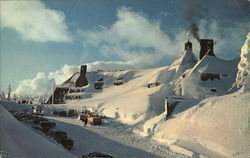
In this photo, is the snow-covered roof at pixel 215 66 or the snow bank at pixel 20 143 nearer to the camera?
the snow bank at pixel 20 143

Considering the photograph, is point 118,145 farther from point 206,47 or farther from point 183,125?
point 206,47

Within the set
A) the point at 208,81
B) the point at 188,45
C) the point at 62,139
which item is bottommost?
the point at 62,139

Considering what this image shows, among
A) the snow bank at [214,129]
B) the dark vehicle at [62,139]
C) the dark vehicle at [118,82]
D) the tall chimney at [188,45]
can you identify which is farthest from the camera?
the dark vehicle at [118,82]

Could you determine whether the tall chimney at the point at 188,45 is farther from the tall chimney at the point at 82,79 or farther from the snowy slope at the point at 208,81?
the tall chimney at the point at 82,79

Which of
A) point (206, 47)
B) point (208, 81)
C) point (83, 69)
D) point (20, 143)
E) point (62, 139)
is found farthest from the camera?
point (83, 69)

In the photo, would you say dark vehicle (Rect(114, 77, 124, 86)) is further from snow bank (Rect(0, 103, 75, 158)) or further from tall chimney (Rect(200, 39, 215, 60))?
snow bank (Rect(0, 103, 75, 158))

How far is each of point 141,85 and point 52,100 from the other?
25.6 m

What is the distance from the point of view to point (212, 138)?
2394 centimetres

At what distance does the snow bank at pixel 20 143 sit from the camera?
11.2 metres

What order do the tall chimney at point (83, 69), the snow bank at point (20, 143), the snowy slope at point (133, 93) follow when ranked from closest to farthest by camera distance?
the snow bank at point (20, 143) < the snowy slope at point (133, 93) < the tall chimney at point (83, 69)

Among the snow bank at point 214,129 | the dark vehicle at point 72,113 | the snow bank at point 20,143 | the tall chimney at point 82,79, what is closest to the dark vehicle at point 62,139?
the snow bank at point 20,143

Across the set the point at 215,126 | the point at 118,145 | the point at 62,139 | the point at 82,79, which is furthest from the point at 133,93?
the point at 62,139

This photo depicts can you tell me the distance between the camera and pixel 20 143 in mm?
12703

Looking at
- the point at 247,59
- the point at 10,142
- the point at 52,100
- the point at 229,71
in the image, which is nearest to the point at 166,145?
the point at 247,59
